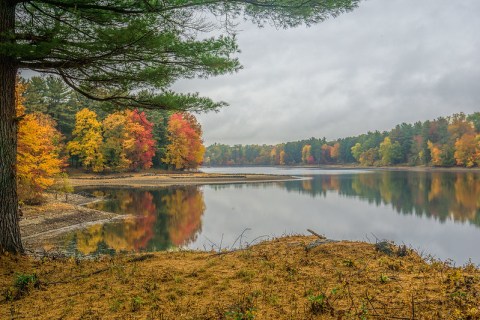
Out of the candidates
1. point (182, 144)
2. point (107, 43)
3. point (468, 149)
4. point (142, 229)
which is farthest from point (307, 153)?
point (107, 43)

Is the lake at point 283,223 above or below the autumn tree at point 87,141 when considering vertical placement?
below

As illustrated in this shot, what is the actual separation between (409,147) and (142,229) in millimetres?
105497

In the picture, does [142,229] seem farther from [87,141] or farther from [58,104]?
[58,104]

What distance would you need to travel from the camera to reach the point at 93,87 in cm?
827

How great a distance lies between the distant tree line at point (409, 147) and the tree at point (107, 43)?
84579mm

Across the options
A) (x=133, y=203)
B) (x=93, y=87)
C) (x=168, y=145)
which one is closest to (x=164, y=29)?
(x=93, y=87)

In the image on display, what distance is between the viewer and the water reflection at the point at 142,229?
45.1 ft

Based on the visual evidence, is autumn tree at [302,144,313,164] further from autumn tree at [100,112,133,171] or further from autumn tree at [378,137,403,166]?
autumn tree at [100,112,133,171]

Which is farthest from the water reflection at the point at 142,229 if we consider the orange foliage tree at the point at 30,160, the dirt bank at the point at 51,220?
the orange foliage tree at the point at 30,160

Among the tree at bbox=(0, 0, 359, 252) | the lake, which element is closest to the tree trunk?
the tree at bbox=(0, 0, 359, 252)

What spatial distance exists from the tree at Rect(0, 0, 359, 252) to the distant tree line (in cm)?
8458

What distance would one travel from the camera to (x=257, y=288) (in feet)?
15.0

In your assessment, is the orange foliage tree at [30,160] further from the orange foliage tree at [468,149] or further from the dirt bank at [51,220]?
the orange foliage tree at [468,149]

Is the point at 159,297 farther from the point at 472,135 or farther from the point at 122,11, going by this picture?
the point at 472,135
